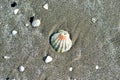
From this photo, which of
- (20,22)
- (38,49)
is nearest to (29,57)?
(38,49)

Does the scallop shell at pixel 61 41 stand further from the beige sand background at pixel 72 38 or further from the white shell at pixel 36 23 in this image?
the white shell at pixel 36 23

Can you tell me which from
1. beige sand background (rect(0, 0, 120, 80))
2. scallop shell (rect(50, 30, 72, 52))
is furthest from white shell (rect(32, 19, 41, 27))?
scallop shell (rect(50, 30, 72, 52))

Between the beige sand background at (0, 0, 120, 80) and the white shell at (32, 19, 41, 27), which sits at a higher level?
the white shell at (32, 19, 41, 27)

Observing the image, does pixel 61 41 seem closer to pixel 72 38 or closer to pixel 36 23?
pixel 72 38

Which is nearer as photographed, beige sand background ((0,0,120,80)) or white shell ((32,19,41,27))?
beige sand background ((0,0,120,80))

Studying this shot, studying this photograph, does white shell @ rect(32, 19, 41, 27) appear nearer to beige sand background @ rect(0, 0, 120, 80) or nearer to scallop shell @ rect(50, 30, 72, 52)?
beige sand background @ rect(0, 0, 120, 80)

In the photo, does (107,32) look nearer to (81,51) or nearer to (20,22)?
(81,51)
